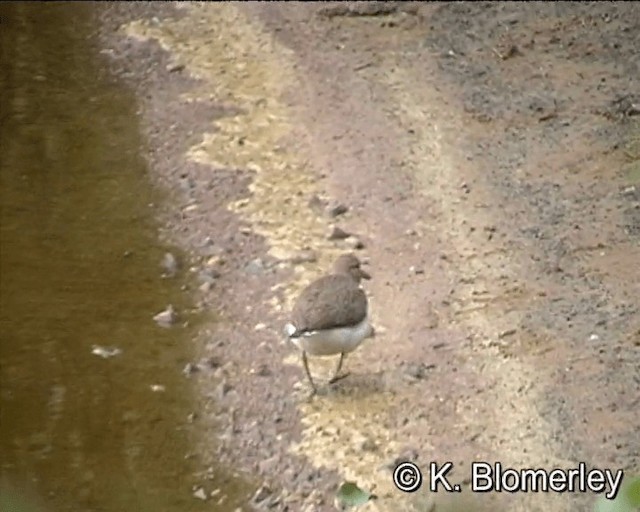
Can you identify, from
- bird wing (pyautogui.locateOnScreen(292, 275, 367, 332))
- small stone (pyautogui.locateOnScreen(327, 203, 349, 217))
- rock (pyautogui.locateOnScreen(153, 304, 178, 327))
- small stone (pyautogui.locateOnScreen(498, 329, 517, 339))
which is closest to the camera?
bird wing (pyautogui.locateOnScreen(292, 275, 367, 332))

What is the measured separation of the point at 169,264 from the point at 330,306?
1346mm

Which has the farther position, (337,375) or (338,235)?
(338,235)

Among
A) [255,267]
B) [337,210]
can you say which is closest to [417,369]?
[255,267]

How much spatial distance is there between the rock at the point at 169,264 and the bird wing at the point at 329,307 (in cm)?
114

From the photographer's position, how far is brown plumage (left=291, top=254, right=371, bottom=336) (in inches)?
172

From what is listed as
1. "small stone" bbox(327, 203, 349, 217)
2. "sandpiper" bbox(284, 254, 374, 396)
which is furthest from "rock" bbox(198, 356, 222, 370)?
"small stone" bbox(327, 203, 349, 217)

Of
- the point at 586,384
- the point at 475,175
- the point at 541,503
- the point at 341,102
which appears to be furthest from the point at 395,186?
the point at 541,503

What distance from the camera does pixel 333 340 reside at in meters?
4.39

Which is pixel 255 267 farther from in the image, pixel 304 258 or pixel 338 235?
pixel 338 235

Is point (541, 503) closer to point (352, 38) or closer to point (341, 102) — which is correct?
point (341, 102)

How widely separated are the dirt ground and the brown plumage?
346 millimetres

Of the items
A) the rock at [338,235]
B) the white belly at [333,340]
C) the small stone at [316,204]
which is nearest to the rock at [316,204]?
the small stone at [316,204]

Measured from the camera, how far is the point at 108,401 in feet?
15.2

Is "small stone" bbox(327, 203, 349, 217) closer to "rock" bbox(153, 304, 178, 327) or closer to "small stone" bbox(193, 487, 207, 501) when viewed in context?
"rock" bbox(153, 304, 178, 327)
